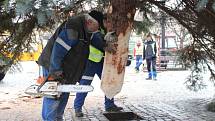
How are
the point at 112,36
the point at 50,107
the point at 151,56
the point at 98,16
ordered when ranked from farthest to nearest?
the point at 151,56 < the point at 98,16 < the point at 50,107 < the point at 112,36

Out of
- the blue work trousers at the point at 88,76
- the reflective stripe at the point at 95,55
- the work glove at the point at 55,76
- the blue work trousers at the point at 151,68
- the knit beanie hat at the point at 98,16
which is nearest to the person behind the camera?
the work glove at the point at 55,76

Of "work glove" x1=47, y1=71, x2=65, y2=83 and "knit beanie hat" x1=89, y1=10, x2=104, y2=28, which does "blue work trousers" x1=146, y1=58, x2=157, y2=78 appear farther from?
"work glove" x1=47, y1=71, x2=65, y2=83

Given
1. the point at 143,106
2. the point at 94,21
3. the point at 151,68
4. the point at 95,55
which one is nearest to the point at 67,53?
the point at 94,21

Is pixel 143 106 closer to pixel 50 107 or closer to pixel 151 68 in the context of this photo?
pixel 50 107

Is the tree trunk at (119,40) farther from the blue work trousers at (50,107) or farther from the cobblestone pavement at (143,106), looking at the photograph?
the cobblestone pavement at (143,106)

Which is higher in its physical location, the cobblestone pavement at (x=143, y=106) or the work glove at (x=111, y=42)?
the work glove at (x=111, y=42)

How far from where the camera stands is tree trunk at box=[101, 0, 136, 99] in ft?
18.8

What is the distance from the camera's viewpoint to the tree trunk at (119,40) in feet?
18.8

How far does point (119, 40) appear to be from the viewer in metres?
5.76

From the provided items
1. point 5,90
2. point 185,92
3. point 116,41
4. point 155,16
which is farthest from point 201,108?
point 5,90

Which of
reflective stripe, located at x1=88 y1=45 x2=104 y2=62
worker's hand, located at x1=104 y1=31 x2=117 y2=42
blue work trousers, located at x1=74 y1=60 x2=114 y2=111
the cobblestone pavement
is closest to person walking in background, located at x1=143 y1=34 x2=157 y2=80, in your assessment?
the cobblestone pavement

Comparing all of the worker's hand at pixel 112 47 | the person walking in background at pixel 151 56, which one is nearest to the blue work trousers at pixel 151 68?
the person walking in background at pixel 151 56

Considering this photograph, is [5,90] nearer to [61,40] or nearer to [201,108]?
[201,108]

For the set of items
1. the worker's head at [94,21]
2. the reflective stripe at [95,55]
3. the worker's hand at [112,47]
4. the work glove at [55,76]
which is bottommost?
the work glove at [55,76]
